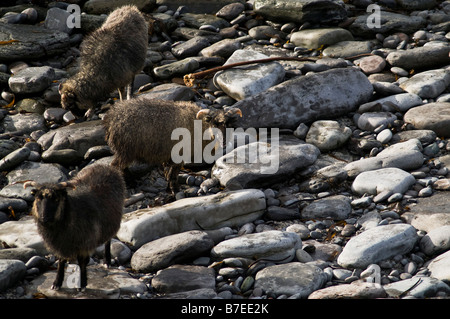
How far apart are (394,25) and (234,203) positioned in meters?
6.38

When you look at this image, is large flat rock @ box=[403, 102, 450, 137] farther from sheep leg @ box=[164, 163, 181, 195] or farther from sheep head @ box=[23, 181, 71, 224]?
sheep head @ box=[23, 181, 71, 224]

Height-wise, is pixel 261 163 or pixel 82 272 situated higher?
pixel 82 272

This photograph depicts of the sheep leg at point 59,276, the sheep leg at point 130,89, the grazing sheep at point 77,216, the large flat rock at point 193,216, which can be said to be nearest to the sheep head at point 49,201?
the grazing sheep at point 77,216

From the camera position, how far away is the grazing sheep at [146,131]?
27.9 ft

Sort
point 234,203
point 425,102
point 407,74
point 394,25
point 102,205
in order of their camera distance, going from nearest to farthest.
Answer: point 102,205 → point 234,203 → point 425,102 → point 407,74 → point 394,25

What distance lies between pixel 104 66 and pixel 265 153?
3.18 meters

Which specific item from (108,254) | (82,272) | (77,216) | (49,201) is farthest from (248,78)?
(49,201)

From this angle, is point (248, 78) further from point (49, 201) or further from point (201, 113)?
point (49, 201)

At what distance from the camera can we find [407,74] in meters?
10.9

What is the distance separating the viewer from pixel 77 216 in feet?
20.3

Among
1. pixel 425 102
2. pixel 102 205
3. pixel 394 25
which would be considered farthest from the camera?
pixel 394 25

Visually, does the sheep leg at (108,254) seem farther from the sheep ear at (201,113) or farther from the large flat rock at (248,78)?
the large flat rock at (248,78)
